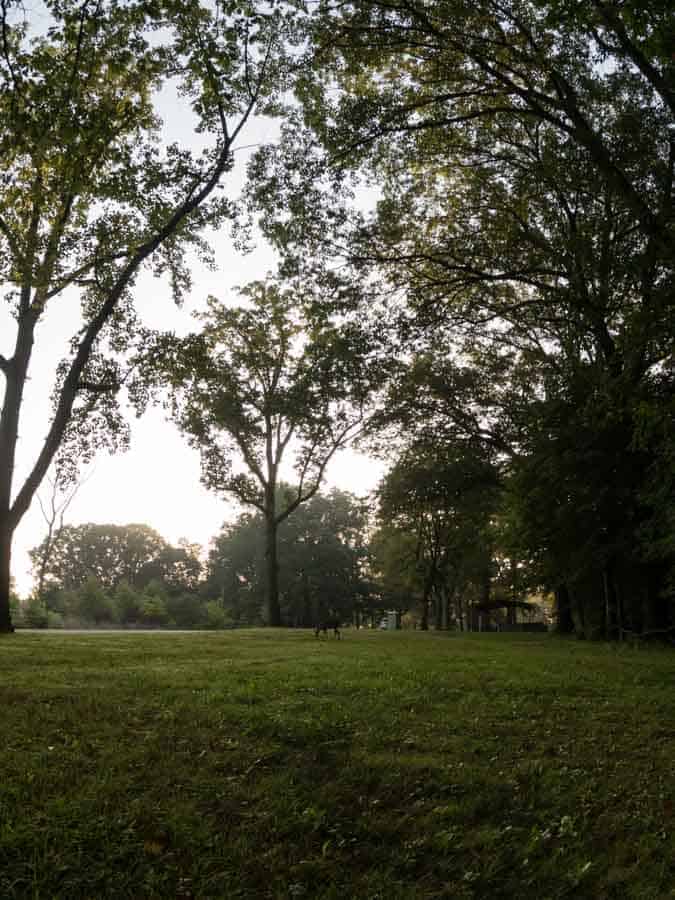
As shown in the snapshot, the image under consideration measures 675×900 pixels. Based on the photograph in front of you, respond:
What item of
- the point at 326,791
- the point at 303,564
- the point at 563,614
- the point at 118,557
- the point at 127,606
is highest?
the point at 118,557

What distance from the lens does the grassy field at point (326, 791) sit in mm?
4453

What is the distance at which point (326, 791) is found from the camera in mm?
5582

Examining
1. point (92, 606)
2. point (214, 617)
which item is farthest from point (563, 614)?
point (92, 606)

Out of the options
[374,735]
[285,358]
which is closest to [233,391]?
[285,358]

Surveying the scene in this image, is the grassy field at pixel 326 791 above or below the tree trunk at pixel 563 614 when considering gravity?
above

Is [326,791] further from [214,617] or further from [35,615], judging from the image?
[214,617]

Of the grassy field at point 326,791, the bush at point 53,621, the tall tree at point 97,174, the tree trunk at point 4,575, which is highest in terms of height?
the tall tree at point 97,174

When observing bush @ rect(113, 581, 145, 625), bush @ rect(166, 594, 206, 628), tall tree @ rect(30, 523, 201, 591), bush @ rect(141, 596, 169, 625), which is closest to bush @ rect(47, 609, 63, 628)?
bush @ rect(113, 581, 145, 625)

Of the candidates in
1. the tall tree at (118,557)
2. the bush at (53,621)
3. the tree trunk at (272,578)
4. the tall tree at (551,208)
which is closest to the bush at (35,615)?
the bush at (53,621)

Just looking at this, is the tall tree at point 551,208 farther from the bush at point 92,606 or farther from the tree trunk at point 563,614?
the bush at point 92,606

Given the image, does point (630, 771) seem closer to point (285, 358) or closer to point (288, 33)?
point (288, 33)

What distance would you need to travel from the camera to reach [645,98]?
16.7 metres

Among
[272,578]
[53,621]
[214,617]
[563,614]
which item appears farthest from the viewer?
[214,617]

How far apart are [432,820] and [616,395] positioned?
12.3 m
